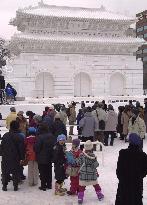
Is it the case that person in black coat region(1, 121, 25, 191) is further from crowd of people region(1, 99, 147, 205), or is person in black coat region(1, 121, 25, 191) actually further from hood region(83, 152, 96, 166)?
hood region(83, 152, 96, 166)

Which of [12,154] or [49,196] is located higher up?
[12,154]

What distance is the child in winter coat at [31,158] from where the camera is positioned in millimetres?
9359

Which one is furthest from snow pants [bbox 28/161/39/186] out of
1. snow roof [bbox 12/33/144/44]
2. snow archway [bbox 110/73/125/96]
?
snow archway [bbox 110/73/125/96]

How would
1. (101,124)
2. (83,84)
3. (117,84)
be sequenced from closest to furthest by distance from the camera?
1. (101,124)
2. (83,84)
3. (117,84)

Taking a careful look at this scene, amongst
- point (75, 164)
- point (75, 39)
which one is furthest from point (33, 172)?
point (75, 39)

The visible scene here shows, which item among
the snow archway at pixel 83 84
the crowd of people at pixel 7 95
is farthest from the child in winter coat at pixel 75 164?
the snow archway at pixel 83 84

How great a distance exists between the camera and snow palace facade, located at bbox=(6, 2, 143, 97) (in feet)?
118

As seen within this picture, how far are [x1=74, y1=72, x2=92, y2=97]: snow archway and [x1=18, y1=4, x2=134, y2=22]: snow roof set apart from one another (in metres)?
5.24

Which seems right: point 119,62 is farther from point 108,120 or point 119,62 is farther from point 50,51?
point 108,120

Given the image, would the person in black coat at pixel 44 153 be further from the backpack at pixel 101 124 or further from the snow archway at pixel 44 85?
the snow archway at pixel 44 85

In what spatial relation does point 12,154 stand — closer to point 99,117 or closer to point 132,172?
point 132,172

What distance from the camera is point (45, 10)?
125 ft

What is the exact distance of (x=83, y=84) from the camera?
124 feet

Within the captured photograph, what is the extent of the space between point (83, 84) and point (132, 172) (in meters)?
31.8
